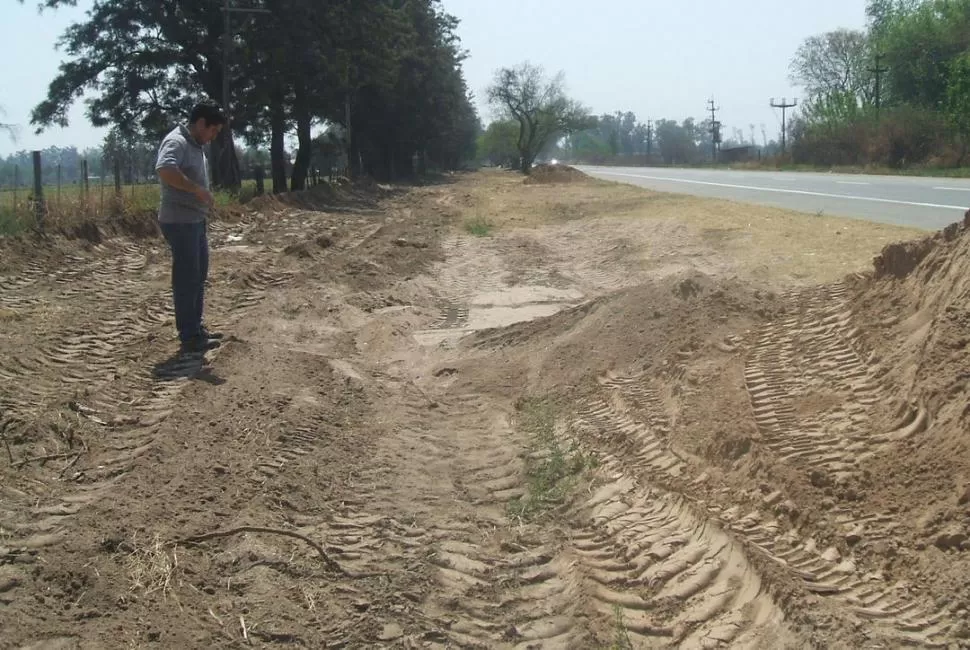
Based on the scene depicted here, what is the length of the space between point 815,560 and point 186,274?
511 centimetres

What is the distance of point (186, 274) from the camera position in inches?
279

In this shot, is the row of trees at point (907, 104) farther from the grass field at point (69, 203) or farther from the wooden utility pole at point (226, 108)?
the grass field at point (69, 203)

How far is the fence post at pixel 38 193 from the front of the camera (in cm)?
1187

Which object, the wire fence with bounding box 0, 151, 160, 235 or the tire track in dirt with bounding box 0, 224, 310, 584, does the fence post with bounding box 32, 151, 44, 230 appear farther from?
the tire track in dirt with bounding box 0, 224, 310, 584

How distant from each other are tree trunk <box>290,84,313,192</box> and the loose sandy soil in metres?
24.4

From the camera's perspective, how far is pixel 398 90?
46.8 meters

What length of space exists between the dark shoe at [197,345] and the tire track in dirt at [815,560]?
3.22 m

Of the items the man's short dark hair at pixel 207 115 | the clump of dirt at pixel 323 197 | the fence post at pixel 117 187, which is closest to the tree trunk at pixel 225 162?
the clump of dirt at pixel 323 197

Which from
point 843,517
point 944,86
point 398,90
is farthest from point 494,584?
point 944,86

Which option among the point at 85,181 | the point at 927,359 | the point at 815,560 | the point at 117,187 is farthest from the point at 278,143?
the point at 815,560

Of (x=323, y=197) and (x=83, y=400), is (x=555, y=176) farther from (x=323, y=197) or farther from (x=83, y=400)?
(x=83, y=400)

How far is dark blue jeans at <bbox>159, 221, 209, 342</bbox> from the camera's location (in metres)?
7.06

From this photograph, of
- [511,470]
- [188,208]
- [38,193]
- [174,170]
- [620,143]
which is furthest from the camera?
[620,143]

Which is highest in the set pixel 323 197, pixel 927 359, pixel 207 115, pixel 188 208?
pixel 323 197
